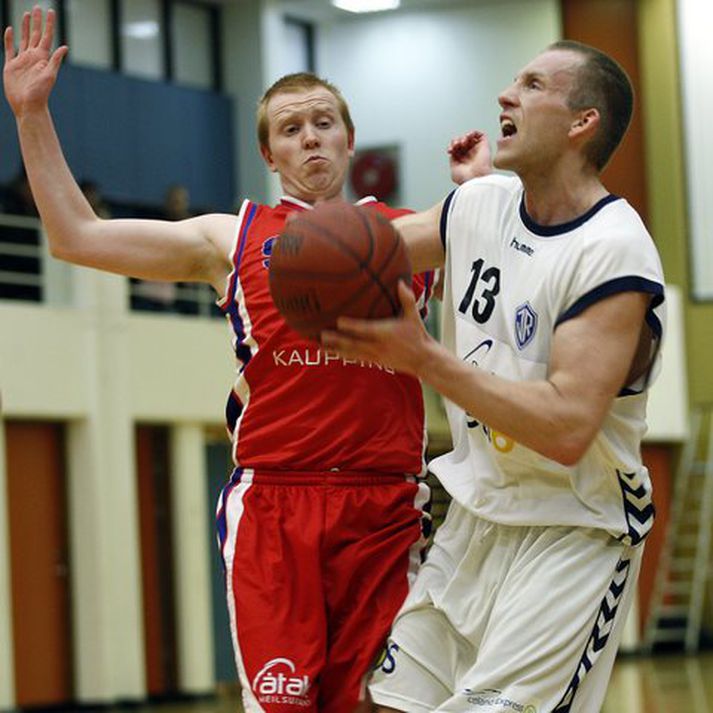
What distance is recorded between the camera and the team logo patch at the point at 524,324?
4758 mm

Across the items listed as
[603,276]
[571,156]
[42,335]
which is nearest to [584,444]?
[603,276]

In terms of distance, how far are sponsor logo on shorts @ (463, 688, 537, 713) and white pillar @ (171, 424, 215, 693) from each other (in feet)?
47.7

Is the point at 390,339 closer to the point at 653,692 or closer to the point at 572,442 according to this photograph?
the point at 572,442

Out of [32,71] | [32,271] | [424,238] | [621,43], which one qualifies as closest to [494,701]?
[424,238]

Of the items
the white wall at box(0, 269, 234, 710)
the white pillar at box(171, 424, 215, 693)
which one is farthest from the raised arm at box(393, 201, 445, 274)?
the white pillar at box(171, 424, 215, 693)

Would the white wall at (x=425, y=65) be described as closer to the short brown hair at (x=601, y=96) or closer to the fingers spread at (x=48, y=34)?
the fingers spread at (x=48, y=34)

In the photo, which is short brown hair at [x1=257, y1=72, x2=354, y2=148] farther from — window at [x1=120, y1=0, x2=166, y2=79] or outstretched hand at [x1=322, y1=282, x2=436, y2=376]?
window at [x1=120, y1=0, x2=166, y2=79]

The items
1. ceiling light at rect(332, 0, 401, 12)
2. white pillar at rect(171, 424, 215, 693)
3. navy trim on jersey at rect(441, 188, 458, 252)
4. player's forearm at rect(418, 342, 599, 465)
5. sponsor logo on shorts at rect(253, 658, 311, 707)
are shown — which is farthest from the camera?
ceiling light at rect(332, 0, 401, 12)

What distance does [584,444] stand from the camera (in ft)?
14.4

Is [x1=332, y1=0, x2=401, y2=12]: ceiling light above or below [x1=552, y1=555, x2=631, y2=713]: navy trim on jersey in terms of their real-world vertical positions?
above

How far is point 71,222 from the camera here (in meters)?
5.43

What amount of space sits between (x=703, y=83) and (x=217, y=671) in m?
11.8

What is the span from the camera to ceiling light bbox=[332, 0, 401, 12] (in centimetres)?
2492

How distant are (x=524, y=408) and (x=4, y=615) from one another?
13.3 metres
